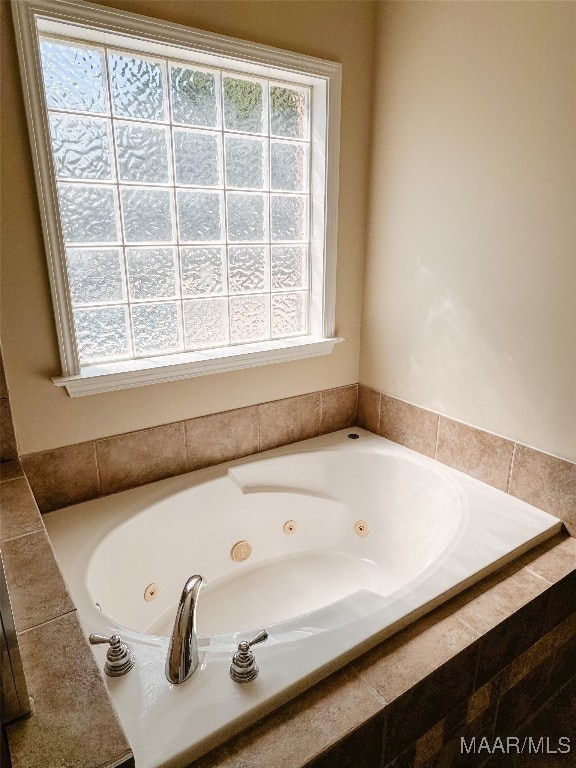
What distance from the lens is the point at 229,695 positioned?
1.04 metres

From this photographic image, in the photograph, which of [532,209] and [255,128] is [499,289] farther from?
[255,128]

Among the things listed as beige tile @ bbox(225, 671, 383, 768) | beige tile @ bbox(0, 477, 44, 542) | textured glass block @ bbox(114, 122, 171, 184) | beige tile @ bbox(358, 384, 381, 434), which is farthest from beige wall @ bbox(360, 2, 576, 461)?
beige tile @ bbox(0, 477, 44, 542)

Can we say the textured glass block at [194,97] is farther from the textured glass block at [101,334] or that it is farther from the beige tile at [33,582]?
the beige tile at [33,582]

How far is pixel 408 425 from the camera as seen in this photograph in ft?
7.48

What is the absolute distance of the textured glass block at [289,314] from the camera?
90.6 inches

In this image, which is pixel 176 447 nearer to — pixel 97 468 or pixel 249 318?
pixel 97 468

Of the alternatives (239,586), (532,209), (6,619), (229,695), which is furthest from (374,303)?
(6,619)

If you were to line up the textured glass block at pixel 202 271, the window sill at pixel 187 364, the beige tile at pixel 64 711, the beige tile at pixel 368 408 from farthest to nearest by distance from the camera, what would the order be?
the beige tile at pixel 368 408 → the textured glass block at pixel 202 271 → the window sill at pixel 187 364 → the beige tile at pixel 64 711

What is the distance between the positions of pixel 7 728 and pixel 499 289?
1826mm

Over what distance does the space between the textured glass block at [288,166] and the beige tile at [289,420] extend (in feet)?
3.15

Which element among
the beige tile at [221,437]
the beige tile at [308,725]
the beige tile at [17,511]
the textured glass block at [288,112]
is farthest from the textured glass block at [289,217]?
the beige tile at [308,725]

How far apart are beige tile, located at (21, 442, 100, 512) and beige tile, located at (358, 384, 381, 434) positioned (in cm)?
132

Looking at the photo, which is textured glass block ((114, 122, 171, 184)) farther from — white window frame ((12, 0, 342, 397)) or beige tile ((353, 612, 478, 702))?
beige tile ((353, 612, 478, 702))

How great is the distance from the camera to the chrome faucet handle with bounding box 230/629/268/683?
107cm
